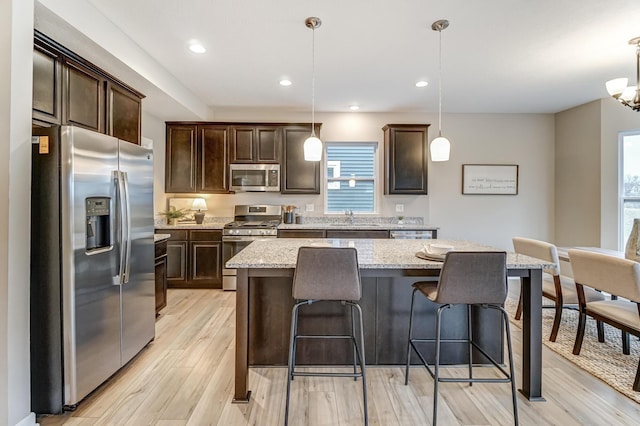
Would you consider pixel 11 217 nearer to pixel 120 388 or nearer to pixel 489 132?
pixel 120 388

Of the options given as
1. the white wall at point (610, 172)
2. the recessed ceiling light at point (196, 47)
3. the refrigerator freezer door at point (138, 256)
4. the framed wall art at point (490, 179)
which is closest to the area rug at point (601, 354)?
the white wall at point (610, 172)

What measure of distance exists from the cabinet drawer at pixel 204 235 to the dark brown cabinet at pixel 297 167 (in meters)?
1.13

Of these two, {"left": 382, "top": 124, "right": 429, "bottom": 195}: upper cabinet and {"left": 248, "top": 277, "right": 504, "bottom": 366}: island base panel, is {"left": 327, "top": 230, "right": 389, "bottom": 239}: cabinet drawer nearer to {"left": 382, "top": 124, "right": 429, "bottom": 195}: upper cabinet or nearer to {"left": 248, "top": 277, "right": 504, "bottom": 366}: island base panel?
{"left": 382, "top": 124, "right": 429, "bottom": 195}: upper cabinet

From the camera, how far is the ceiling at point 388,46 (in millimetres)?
2387

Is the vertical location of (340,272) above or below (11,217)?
below

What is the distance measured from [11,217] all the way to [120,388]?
129cm

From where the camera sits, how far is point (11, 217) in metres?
1.64

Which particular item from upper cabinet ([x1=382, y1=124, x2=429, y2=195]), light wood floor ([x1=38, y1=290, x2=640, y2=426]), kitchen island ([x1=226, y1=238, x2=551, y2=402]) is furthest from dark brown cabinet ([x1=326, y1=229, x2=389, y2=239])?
light wood floor ([x1=38, y1=290, x2=640, y2=426])

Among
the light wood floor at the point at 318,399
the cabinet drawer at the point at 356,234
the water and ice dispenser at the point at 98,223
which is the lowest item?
the light wood floor at the point at 318,399

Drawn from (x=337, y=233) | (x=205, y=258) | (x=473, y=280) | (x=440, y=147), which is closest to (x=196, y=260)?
(x=205, y=258)

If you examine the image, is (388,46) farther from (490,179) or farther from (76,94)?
(490,179)

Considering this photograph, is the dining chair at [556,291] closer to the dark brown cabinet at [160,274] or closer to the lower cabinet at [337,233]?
the lower cabinet at [337,233]

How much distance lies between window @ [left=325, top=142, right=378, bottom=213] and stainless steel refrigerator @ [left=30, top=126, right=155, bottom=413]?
3.37 metres

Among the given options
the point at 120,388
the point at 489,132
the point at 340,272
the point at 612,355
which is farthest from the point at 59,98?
the point at 489,132
